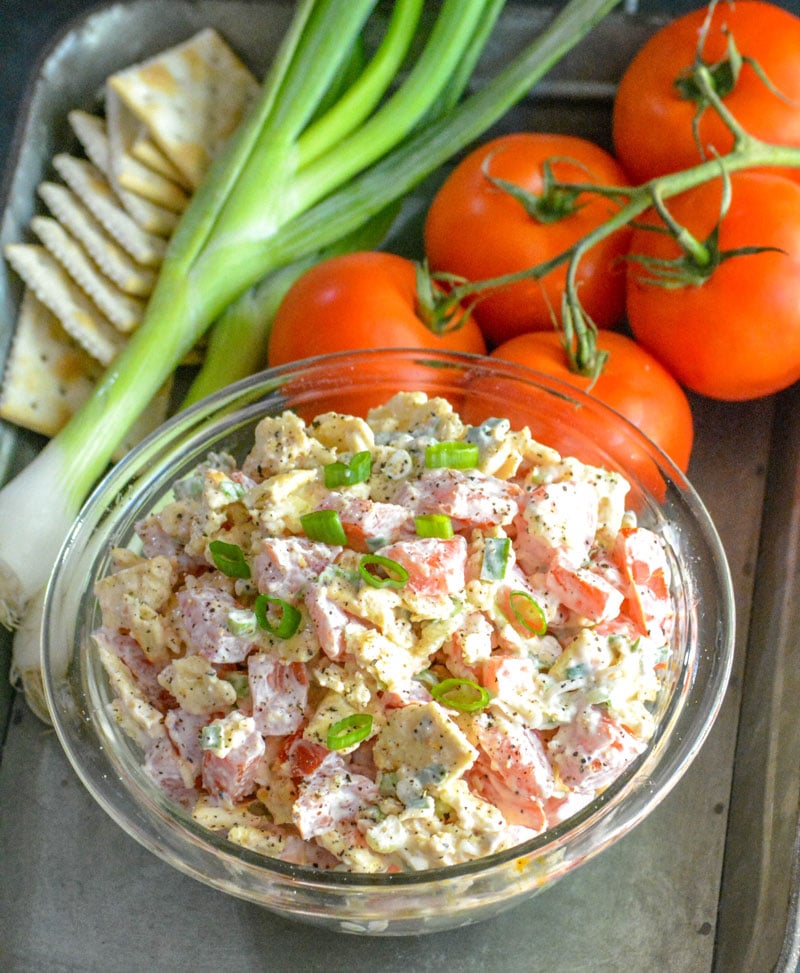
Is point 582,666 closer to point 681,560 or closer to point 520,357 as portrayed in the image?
point 681,560

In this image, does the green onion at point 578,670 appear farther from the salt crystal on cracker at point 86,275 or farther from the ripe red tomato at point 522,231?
the salt crystal on cracker at point 86,275

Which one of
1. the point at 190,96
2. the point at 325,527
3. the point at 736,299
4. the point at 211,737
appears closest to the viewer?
the point at 211,737

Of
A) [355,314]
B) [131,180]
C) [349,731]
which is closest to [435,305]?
[355,314]

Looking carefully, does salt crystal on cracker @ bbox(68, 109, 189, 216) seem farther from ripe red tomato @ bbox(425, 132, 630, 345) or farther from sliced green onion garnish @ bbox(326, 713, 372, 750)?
sliced green onion garnish @ bbox(326, 713, 372, 750)

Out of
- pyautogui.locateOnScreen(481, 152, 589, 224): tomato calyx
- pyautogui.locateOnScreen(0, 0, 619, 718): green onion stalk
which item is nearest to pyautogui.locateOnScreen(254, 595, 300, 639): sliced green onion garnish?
pyautogui.locateOnScreen(0, 0, 619, 718): green onion stalk

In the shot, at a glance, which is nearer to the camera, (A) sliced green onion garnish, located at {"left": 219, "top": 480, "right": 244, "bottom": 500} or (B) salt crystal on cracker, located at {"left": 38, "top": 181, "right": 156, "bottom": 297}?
(A) sliced green onion garnish, located at {"left": 219, "top": 480, "right": 244, "bottom": 500}

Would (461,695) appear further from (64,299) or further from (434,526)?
(64,299)
